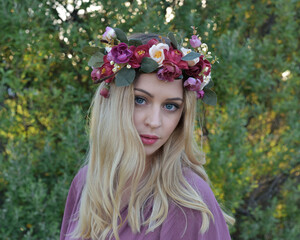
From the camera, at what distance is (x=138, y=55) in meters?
1.68

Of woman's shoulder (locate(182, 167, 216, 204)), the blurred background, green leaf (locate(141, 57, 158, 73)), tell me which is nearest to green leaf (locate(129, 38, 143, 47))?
green leaf (locate(141, 57, 158, 73))

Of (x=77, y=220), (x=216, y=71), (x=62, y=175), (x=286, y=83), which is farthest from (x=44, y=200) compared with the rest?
(x=286, y=83)

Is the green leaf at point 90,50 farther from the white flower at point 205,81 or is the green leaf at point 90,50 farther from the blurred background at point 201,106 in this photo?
the blurred background at point 201,106

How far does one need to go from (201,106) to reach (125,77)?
128 centimetres

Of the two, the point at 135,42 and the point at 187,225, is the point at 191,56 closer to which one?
the point at 135,42

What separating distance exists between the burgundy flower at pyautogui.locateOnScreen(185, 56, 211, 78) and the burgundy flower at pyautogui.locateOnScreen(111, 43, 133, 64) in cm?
29

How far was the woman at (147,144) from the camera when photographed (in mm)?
1686

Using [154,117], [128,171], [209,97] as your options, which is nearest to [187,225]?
[128,171]

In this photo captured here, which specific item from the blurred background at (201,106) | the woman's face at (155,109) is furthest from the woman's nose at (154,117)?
the blurred background at (201,106)

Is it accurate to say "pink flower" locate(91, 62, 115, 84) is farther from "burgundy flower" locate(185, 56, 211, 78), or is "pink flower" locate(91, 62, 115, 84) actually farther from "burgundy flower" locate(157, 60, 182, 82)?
→ "burgundy flower" locate(185, 56, 211, 78)

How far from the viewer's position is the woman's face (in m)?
A: 1.68

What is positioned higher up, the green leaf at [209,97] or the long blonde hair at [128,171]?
the green leaf at [209,97]

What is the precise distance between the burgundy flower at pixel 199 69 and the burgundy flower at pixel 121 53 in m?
0.29

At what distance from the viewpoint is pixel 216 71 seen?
3143mm
